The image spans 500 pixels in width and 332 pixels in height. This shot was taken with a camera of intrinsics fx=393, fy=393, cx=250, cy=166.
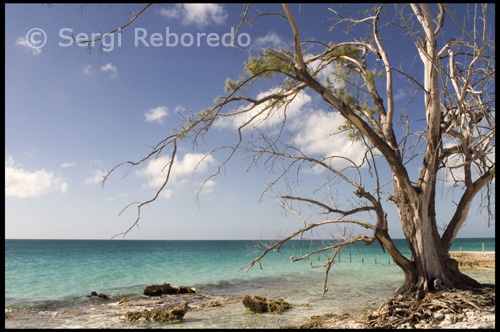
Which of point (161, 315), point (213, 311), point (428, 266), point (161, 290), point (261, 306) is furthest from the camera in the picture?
point (161, 290)

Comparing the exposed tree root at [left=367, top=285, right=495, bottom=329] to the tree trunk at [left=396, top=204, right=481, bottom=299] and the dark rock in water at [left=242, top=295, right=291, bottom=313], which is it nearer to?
the tree trunk at [left=396, top=204, right=481, bottom=299]

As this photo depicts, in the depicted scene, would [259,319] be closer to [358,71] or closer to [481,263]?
[358,71]

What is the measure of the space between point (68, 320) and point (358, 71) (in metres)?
10.1

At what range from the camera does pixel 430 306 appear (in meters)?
5.93

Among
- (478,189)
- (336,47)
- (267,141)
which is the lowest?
(478,189)

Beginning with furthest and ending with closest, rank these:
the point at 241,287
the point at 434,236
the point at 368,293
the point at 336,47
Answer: the point at 241,287
the point at 368,293
the point at 336,47
the point at 434,236

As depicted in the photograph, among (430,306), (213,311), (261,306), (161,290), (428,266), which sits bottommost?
(161,290)

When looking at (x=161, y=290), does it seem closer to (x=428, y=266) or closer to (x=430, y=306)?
(x=428, y=266)

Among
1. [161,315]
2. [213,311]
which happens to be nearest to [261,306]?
[213,311]

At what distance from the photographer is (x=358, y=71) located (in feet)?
28.0

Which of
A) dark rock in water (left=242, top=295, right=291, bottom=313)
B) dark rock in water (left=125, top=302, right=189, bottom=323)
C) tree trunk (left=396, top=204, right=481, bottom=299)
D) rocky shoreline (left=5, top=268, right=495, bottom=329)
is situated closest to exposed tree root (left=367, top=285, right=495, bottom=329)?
rocky shoreline (left=5, top=268, right=495, bottom=329)

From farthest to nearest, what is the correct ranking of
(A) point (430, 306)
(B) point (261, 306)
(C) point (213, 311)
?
(C) point (213, 311) → (B) point (261, 306) → (A) point (430, 306)

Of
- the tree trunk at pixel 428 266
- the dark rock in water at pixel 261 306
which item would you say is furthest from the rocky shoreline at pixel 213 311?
the tree trunk at pixel 428 266

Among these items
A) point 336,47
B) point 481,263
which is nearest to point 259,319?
point 336,47
